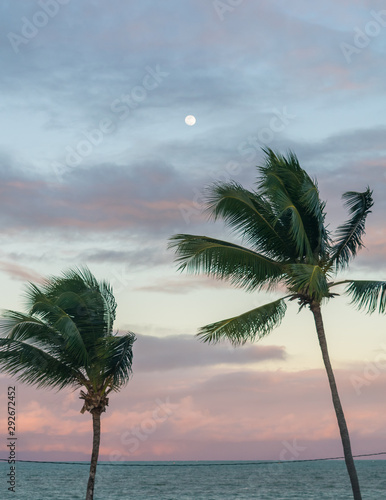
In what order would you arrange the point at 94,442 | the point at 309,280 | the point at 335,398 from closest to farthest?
the point at 309,280 → the point at 335,398 → the point at 94,442

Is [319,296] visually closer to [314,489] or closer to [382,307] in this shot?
[382,307]

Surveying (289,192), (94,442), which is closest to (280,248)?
(289,192)

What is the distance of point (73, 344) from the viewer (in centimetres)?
2316

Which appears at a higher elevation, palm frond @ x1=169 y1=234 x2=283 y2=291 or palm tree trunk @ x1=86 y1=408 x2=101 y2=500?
palm frond @ x1=169 y1=234 x2=283 y2=291

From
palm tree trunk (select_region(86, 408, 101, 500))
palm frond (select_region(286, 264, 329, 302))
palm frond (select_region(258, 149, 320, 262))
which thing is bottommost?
palm tree trunk (select_region(86, 408, 101, 500))

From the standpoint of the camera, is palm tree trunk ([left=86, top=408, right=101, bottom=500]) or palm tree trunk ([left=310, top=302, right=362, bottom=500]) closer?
palm tree trunk ([left=310, top=302, right=362, bottom=500])

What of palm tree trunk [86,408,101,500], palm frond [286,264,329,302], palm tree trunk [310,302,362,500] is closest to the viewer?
palm frond [286,264,329,302]

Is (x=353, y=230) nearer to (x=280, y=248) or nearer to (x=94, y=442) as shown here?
Result: (x=280, y=248)

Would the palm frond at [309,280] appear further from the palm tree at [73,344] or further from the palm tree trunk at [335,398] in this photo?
the palm tree at [73,344]

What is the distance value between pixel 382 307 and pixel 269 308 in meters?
3.11

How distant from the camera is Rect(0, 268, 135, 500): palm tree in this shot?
23172 mm

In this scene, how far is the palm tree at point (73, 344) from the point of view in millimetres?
23172

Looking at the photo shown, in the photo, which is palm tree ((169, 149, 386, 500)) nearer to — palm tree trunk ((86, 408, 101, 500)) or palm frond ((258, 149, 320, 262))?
palm frond ((258, 149, 320, 262))

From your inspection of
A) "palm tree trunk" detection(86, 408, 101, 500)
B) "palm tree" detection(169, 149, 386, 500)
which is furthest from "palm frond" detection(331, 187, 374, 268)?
"palm tree trunk" detection(86, 408, 101, 500)
